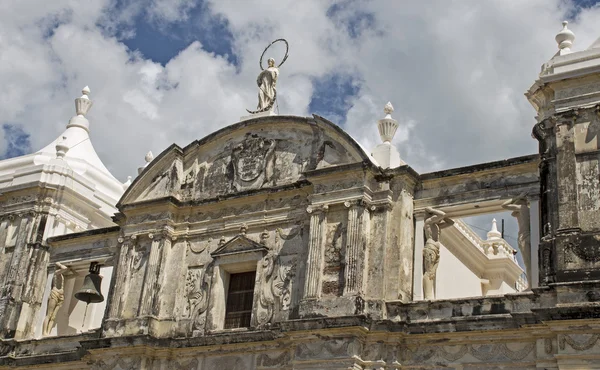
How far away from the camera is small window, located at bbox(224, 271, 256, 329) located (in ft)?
57.2

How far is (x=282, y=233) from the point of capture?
1750cm

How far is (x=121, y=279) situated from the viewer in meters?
18.7

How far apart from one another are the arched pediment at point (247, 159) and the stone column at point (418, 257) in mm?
1647

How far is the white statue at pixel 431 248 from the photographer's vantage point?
16.0 meters

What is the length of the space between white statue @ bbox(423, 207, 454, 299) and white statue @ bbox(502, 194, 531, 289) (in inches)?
52.4

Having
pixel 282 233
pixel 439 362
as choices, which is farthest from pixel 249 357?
pixel 439 362

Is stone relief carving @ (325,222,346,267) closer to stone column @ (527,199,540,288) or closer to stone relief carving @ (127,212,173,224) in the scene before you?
stone column @ (527,199,540,288)

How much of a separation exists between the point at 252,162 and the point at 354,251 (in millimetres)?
3664

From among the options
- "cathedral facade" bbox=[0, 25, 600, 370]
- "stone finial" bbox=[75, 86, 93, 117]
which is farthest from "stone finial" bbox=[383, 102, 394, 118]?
"stone finial" bbox=[75, 86, 93, 117]

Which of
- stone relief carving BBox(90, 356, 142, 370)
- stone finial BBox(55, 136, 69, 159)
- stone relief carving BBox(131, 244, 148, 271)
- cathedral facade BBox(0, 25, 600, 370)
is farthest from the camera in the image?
stone finial BBox(55, 136, 69, 159)

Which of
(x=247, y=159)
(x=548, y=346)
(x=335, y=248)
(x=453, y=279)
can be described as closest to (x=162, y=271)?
(x=247, y=159)

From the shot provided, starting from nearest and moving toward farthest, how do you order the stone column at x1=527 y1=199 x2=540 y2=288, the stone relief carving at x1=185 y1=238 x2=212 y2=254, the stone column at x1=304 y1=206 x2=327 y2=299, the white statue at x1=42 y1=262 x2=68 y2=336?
1. the stone column at x1=527 y1=199 x2=540 y2=288
2. the stone column at x1=304 y1=206 x2=327 y2=299
3. the stone relief carving at x1=185 y1=238 x2=212 y2=254
4. the white statue at x1=42 y1=262 x2=68 y2=336

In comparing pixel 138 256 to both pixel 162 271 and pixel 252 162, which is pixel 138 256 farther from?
pixel 252 162

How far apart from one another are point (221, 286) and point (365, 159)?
397 centimetres
